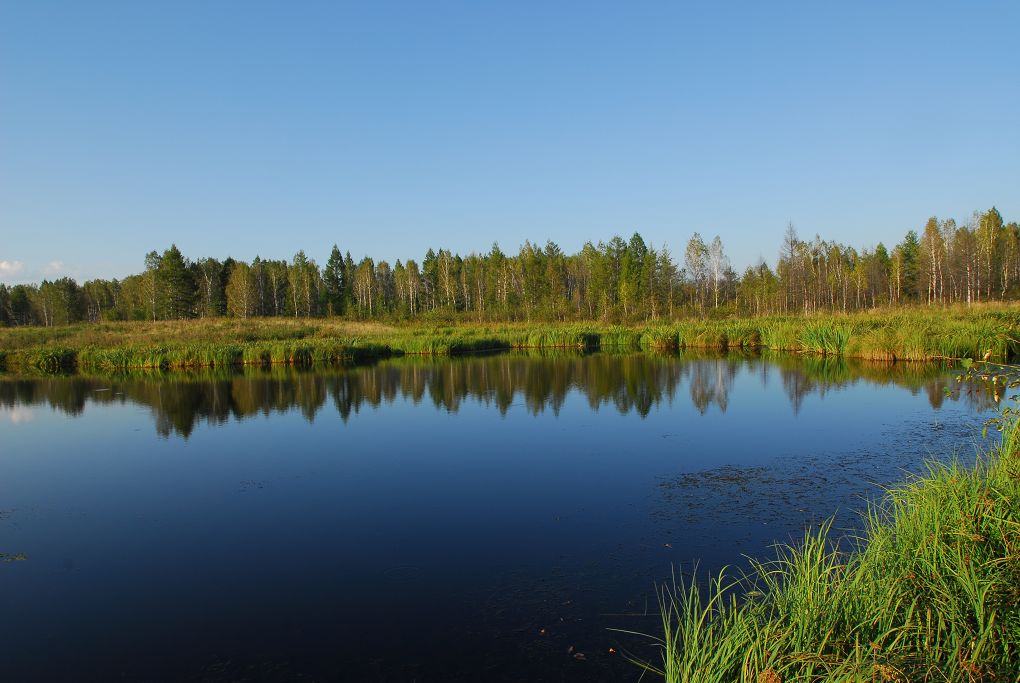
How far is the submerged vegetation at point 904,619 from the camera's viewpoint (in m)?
2.99

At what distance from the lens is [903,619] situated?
3.58 metres

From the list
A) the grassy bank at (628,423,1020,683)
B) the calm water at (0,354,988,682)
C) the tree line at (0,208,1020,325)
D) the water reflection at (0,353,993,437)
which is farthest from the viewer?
the tree line at (0,208,1020,325)

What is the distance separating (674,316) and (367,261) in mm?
37850

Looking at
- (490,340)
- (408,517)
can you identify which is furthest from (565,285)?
(408,517)

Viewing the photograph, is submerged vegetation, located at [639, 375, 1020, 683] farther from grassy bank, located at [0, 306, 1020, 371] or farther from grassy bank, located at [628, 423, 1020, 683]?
grassy bank, located at [0, 306, 1020, 371]

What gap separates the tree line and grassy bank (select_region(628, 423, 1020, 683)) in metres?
44.0

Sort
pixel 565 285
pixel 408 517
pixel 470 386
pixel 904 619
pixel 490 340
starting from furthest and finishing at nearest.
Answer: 1. pixel 565 285
2. pixel 490 340
3. pixel 470 386
4. pixel 408 517
5. pixel 904 619

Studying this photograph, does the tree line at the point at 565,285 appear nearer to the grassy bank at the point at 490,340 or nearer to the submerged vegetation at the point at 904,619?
the grassy bank at the point at 490,340

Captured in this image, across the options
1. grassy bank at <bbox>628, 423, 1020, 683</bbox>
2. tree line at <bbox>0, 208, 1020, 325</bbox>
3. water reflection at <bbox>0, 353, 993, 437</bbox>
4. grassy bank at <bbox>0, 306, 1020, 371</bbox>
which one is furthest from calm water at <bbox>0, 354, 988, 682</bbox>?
tree line at <bbox>0, 208, 1020, 325</bbox>

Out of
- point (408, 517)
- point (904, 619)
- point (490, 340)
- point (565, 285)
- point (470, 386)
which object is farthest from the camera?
point (565, 285)

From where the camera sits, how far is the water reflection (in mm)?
16172

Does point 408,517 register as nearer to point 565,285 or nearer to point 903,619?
point 903,619

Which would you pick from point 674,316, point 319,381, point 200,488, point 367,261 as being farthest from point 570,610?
point 367,261

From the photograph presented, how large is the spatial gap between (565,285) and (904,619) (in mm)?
61054
